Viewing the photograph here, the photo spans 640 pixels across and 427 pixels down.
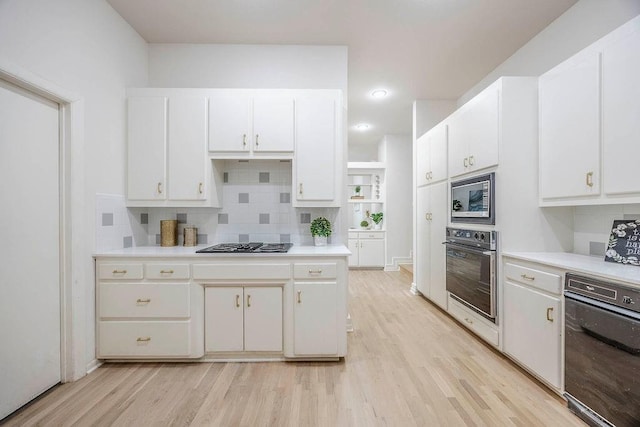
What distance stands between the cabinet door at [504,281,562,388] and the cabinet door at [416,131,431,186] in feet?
6.35

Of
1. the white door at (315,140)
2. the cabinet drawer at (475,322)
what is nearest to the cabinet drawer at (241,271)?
the white door at (315,140)

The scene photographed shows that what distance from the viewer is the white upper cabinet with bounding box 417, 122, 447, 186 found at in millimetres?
3367

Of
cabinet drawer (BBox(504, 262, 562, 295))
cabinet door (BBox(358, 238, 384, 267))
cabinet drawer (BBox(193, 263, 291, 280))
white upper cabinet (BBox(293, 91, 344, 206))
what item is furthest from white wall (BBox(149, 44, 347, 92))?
cabinet door (BBox(358, 238, 384, 267))

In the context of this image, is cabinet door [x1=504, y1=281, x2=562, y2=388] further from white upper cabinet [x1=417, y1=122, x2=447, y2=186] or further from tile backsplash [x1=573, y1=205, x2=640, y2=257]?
white upper cabinet [x1=417, y1=122, x2=447, y2=186]

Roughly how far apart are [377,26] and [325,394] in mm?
3015

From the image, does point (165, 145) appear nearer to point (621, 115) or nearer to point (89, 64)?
point (89, 64)

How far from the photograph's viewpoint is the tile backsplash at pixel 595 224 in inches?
79.0

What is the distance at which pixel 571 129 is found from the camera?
6.59ft

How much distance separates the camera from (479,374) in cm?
215

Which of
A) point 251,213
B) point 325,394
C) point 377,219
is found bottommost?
point 325,394

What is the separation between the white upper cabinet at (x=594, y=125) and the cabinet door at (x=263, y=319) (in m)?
2.22

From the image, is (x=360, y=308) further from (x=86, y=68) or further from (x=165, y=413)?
(x=86, y=68)

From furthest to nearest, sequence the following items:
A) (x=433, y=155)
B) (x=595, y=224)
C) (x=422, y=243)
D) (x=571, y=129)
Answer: (x=422, y=243), (x=433, y=155), (x=595, y=224), (x=571, y=129)

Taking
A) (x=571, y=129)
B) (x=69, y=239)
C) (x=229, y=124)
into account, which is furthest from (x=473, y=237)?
(x=69, y=239)
